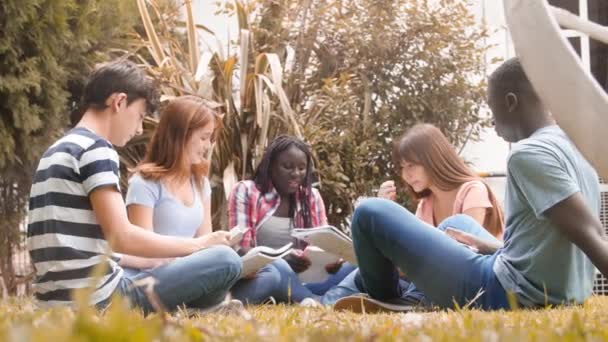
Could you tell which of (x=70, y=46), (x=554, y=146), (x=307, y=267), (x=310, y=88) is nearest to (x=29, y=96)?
(x=70, y=46)

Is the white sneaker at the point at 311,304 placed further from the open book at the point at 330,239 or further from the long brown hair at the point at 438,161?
the long brown hair at the point at 438,161

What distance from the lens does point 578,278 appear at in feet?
8.70

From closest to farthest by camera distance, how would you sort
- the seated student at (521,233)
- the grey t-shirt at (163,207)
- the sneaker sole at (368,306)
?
1. the seated student at (521,233)
2. the sneaker sole at (368,306)
3. the grey t-shirt at (163,207)

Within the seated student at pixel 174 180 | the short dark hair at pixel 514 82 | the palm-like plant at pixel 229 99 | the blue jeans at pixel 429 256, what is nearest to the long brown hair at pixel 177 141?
the seated student at pixel 174 180

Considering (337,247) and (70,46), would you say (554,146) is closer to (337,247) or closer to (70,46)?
(337,247)

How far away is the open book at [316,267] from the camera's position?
441cm

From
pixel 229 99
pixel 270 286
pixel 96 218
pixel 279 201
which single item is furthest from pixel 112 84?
pixel 229 99

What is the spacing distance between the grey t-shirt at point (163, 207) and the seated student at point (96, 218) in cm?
46

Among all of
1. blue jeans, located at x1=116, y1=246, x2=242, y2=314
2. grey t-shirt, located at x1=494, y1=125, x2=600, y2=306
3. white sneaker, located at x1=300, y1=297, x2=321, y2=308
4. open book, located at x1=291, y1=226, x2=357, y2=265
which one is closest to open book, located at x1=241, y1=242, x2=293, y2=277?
open book, located at x1=291, y1=226, x2=357, y2=265

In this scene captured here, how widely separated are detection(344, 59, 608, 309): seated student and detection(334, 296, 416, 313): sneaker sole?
20 centimetres

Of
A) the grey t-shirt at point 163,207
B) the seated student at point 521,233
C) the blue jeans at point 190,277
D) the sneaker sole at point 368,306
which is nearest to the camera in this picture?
the seated student at point 521,233

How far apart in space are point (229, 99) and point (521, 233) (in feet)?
11.5

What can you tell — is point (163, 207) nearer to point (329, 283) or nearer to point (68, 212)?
point (68, 212)

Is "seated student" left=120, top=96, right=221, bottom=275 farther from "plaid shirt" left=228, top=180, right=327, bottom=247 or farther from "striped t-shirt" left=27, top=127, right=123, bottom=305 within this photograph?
"plaid shirt" left=228, top=180, right=327, bottom=247
